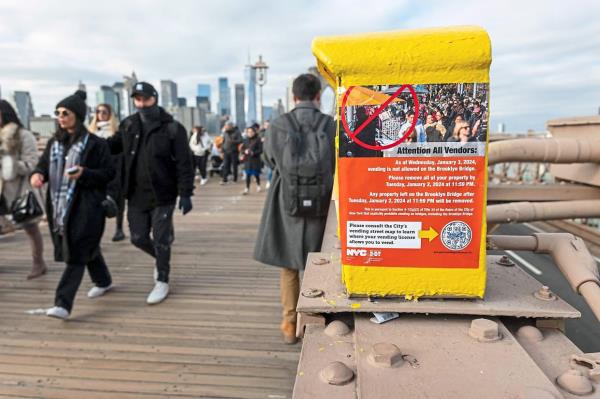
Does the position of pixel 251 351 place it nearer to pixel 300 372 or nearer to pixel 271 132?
pixel 271 132

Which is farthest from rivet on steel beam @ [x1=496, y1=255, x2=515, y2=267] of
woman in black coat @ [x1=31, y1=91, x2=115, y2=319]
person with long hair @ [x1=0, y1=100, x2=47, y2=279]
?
person with long hair @ [x1=0, y1=100, x2=47, y2=279]

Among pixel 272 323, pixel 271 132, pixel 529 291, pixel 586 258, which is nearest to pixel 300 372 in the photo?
pixel 529 291

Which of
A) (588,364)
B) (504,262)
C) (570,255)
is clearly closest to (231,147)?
(504,262)

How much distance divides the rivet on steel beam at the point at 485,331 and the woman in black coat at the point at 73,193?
3.57 meters

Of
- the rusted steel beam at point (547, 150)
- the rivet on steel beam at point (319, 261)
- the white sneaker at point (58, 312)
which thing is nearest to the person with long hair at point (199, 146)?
the white sneaker at point (58, 312)

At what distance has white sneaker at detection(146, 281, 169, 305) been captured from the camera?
4.45 meters

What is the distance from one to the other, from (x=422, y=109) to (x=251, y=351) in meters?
2.67

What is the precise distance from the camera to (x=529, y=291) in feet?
4.92

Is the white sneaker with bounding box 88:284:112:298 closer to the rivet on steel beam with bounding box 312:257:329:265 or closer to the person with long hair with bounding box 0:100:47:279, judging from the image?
the person with long hair with bounding box 0:100:47:279

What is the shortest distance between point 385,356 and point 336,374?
0.13 m

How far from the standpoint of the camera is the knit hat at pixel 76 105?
13.1ft

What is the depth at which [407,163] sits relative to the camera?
54.6 inches

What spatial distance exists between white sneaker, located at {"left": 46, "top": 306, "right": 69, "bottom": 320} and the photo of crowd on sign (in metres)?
3.51

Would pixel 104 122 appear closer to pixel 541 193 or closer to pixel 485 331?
pixel 541 193
